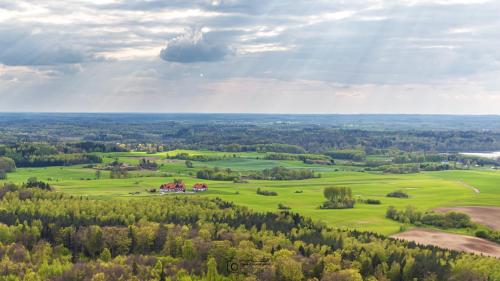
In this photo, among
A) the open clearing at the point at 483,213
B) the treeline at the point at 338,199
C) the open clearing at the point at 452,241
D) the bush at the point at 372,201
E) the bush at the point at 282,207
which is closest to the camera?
the open clearing at the point at 452,241

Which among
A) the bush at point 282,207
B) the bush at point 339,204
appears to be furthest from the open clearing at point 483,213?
the bush at point 282,207

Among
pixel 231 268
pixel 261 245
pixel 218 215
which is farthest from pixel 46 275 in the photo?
pixel 218 215

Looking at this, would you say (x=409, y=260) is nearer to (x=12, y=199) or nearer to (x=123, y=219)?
(x=123, y=219)

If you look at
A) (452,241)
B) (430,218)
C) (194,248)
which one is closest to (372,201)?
(430,218)

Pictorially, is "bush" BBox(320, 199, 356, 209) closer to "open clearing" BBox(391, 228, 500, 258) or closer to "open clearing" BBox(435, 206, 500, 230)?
"open clearing" BBox(435, 206, 500, 230)

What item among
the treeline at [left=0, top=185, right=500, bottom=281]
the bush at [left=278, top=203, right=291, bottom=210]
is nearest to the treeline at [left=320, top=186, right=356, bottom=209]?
the bush at [left=278, top=203, right=291, bottom=210]

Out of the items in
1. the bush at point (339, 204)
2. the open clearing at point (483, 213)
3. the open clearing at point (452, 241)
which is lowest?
the open clearing at point (452, 241)

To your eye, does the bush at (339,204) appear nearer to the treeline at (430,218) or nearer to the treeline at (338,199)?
the treeline at (338,199)
